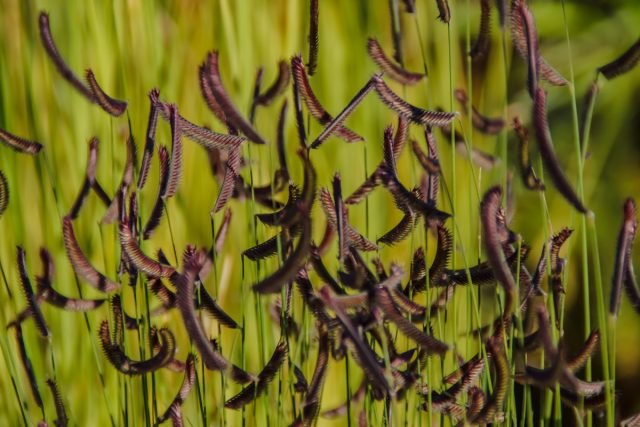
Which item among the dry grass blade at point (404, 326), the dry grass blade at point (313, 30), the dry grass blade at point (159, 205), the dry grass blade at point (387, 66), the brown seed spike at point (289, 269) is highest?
the dry grass blade at point (313, 30)

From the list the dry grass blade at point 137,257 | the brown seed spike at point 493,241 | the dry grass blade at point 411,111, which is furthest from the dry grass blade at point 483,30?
the dry grass blade at point 137,257

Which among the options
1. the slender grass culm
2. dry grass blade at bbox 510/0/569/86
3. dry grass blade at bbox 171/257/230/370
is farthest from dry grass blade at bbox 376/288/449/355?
dry grass blade at bbox 510/0/569/86

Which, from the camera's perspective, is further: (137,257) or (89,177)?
(89,177)

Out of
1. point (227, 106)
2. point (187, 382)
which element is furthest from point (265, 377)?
point (227, 106)

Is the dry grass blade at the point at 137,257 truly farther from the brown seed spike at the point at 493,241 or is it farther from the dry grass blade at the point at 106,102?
the brown seed spike at the point at 493,241

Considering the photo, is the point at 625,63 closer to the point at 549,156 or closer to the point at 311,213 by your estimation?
the point at 549,156

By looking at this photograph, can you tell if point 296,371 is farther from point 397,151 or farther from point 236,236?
point 236,236
